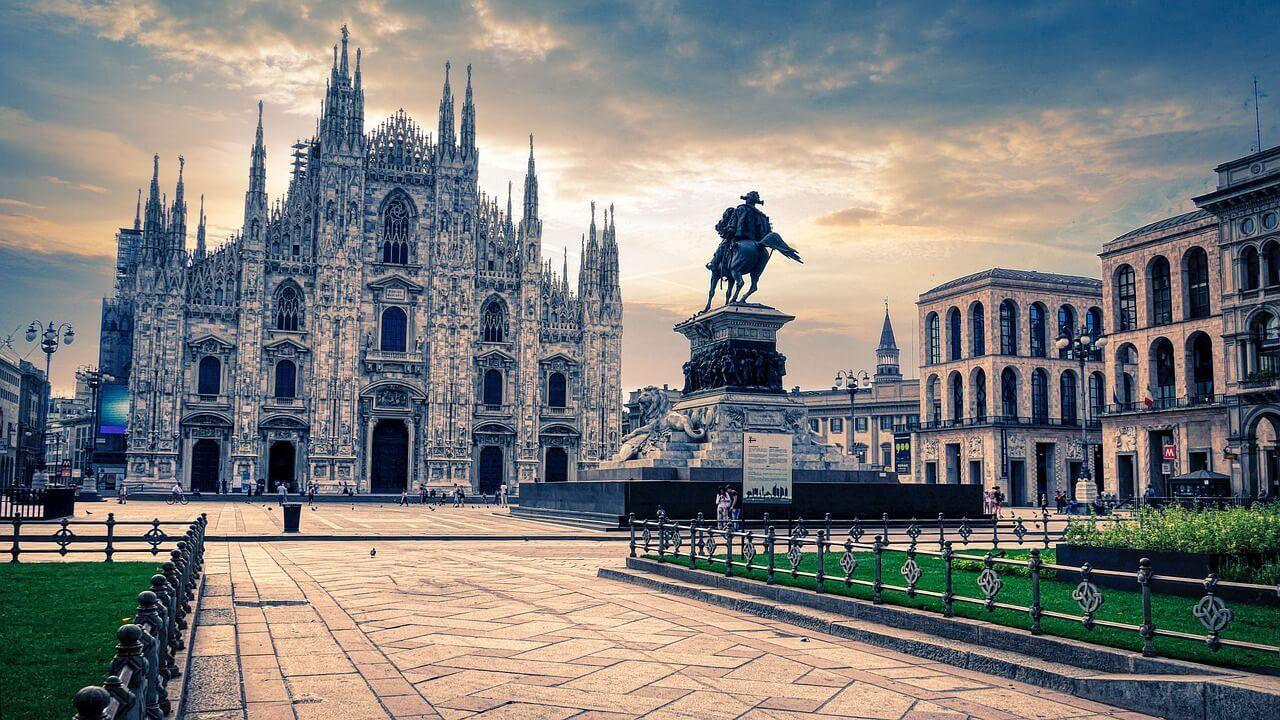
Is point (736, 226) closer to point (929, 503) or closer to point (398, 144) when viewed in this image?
point (929, 503)

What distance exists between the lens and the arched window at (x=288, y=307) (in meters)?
62.2

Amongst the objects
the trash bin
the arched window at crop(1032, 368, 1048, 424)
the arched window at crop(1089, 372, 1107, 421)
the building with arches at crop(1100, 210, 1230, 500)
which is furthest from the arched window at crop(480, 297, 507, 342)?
the arched window at crop(1089, 372, 1107, 421)

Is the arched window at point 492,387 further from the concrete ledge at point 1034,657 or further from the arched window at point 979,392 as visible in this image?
the concrete ledge at point 1034,657

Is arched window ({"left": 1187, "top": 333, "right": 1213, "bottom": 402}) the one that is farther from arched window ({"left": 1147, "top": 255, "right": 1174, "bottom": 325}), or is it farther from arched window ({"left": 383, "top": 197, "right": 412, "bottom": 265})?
arched window ({"left": 383, "top": 197, "right": 412, "bottom": 265})

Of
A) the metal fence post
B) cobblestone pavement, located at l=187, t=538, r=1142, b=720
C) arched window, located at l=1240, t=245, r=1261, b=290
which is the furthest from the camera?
arched window, located at l=1240, t=245, r=1261, b=290

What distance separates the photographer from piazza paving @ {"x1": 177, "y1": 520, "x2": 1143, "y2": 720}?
7504 millimetres

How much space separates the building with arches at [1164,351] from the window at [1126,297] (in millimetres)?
57

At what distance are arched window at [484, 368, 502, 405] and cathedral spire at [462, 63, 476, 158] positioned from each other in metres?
13.9

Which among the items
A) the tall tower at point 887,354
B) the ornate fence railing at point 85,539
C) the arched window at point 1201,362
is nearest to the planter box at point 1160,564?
the ornate fence railing at point 85,539

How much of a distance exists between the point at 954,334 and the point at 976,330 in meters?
2.41

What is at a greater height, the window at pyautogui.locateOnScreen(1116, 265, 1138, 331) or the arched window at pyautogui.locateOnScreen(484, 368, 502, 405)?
the window at pyautogui.locateOnScreen(1116, 265, 1138, 331)

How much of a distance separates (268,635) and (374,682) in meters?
2.59

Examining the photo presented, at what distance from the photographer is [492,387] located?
66.2m

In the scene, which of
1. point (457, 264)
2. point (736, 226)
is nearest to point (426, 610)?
point (736, 226)
